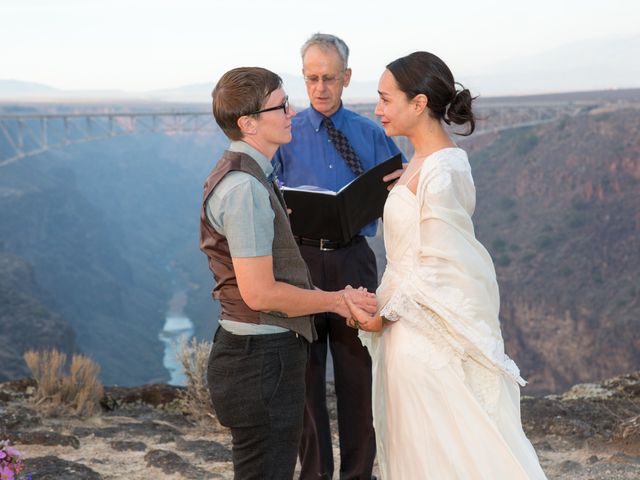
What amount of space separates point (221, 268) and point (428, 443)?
36.0 inches

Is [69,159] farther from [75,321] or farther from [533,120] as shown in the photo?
[533,120]

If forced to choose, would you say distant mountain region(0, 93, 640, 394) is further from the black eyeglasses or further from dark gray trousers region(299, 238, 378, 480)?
the black eyeglasses

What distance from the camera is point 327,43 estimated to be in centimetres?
396

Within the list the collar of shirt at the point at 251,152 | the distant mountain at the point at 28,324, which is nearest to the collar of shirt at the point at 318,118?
the collar of shirt at the point at 251,152

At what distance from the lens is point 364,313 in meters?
2.93

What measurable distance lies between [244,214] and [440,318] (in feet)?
2.58

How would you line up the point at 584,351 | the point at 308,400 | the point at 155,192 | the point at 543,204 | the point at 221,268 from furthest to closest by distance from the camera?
the point at 155,192
the point at 543,204
the point at 584,351
the point at 308,400
the point at 221,268

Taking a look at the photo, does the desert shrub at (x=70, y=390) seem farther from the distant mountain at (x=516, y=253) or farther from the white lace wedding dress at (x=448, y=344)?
the distant mountain at (x=516, y=253)

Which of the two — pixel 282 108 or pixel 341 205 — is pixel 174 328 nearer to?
pixel 341 205

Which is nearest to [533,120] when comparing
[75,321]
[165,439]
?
[75,321]

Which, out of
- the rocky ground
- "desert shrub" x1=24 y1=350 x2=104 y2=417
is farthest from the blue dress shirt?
"desert shrub" x1=24 y1=350 x2=104 y2=417

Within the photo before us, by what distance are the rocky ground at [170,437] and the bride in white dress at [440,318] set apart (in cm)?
257

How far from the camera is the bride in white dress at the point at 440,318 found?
9.35 ft

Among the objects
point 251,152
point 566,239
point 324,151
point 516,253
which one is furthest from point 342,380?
point 566,239
